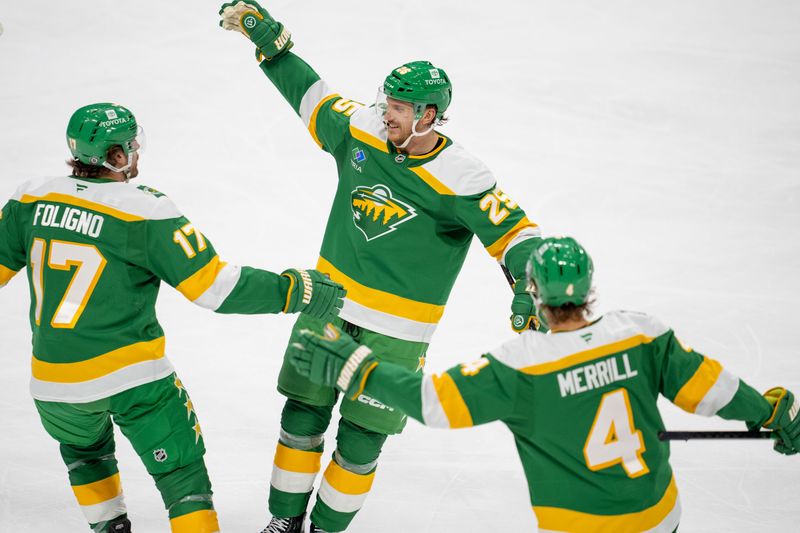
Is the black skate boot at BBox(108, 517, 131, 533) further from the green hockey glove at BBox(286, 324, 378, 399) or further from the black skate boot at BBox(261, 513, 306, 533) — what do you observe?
the green hockey glove at BBox(286, 324, 378, 399)

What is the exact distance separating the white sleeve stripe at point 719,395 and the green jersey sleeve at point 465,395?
65cm

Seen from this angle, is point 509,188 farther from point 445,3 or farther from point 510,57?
point 445,3

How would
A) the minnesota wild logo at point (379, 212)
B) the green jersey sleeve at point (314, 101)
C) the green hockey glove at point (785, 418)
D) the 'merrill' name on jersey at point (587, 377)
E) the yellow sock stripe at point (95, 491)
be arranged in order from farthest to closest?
the green jersey sleeve at point (314, 101) < the minnesota wild logo at point (379, 212) < the yellow sock stripe at point (95, 491) < the green hockey glove at point (785, 418) < the 'merrill' name on jersey at point (587, 377)

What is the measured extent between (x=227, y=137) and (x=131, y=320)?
485 cm

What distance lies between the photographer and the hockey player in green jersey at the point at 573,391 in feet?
10.5

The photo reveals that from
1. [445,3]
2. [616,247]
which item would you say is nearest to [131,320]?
[616,247]

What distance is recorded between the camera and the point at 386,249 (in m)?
4.53

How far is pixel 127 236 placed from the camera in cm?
377

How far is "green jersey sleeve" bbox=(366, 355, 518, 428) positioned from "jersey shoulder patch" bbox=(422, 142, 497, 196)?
1294 mm

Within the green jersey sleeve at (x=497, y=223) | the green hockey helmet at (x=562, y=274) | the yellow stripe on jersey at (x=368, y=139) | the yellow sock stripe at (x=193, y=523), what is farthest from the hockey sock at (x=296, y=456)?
the green hockey helmet at (x=562, y=274)

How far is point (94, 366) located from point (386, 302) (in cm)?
127

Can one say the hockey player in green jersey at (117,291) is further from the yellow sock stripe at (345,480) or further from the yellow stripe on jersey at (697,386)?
the yellow stripe on jersey at (697,386)

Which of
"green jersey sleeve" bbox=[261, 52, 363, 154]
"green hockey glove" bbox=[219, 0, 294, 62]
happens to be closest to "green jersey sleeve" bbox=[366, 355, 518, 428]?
"green jersey sleeve" bbox=[261, 52, 363, 154]

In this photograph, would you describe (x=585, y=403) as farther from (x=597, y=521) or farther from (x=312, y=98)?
(x=312, y=98)
